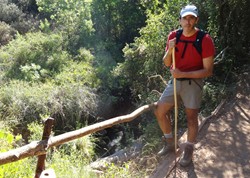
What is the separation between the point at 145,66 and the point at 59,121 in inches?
102

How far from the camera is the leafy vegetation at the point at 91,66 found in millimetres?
6875

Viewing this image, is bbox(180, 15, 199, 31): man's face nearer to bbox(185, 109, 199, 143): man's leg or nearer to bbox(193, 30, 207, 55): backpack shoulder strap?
bbox(193, 30, 207, 55): backpack shoulder strap

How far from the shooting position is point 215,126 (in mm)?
5594

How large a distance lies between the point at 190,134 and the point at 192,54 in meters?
0.98

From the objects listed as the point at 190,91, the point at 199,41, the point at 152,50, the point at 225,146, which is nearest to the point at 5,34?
the point at 152,50

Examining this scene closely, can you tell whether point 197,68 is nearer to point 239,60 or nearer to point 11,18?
point 239,60

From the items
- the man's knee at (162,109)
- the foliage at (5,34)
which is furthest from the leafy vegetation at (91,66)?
the man's knee at (162,109)

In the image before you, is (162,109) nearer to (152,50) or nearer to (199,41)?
(199,41)

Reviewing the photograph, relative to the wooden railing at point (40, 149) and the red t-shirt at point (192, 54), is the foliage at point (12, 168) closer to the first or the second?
the wooden railing at point (40, 149)

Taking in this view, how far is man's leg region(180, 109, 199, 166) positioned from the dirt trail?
0.12 meters

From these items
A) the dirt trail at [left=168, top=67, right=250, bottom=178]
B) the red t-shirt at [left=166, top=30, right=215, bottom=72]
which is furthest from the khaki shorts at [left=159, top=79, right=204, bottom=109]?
the dirt trail at [left=168, top=67, right=250, bottom=178]

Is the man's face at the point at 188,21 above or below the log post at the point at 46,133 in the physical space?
above

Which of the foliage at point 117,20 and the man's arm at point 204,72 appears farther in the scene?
the foliage at point 117,20

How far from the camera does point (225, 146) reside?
201 inches
